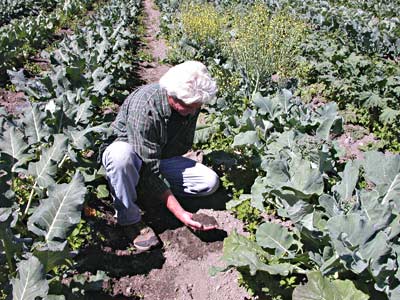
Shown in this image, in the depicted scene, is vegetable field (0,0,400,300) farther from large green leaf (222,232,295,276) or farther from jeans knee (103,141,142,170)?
jeans knee (103,141,142,170)

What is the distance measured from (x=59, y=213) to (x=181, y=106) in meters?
1.25

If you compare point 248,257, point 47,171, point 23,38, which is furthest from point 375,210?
point 23,38

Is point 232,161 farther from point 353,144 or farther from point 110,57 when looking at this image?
point 110,57

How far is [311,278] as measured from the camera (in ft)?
8.65

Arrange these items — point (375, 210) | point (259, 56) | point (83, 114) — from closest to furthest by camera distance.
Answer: point (375, 210) < point (83, 114) < point (259, 56)

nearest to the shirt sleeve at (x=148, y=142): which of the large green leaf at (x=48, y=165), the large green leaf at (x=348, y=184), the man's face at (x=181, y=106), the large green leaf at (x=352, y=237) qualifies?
the man's face at (x=181, y=106)

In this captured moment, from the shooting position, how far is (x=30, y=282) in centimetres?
227

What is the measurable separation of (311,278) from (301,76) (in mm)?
5079

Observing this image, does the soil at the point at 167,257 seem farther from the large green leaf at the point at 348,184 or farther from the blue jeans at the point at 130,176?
the large green leaf at the point at 348,184

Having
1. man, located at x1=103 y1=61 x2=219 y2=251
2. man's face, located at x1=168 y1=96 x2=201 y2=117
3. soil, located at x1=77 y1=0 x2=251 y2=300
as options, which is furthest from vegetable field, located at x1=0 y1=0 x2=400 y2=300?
man's face, located at x1=168 y1=96 x2=201 y2=117

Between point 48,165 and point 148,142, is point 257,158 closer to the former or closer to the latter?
point 148,142

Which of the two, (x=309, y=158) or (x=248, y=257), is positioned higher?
Answer: (x=309, y=158)

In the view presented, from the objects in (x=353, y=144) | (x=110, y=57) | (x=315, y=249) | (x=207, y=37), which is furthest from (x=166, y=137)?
(x=207, y=37)

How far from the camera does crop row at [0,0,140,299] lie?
2572 mm
